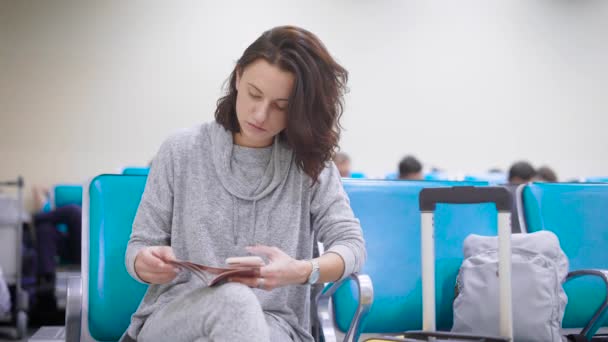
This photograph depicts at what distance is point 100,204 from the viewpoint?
5.19 feet

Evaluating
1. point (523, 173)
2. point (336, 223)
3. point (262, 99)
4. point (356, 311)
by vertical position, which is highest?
point (262, 99)

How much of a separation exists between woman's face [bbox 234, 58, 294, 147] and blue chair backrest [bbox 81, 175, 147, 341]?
44 cm

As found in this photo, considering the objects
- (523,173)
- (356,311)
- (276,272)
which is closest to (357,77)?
(523,173)

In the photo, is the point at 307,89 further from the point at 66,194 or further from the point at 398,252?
the point at 66,194

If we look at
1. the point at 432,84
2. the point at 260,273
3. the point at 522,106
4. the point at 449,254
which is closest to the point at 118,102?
the point at 432,84

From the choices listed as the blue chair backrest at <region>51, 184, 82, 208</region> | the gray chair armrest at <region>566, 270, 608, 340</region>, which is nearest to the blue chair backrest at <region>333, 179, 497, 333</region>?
the gray chair armrest at <region>566, 270, 608, 340</region>

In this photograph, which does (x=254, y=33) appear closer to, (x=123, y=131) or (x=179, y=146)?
(x=123, y=131)

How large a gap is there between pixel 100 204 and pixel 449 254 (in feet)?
3.29

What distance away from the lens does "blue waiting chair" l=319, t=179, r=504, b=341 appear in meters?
1.73

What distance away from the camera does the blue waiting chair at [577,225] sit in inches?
73.6

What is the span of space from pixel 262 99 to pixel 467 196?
513 millimetres

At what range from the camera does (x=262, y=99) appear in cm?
138

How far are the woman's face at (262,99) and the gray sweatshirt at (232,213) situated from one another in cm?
7

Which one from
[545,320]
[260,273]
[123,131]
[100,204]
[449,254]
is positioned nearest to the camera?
[260,273]
